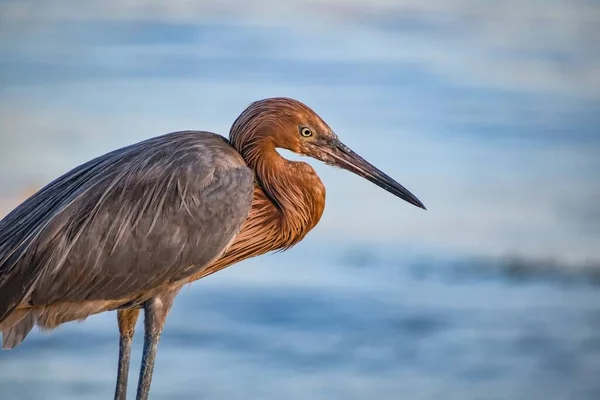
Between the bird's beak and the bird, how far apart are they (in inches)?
8.6

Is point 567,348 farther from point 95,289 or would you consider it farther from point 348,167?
point 95,289

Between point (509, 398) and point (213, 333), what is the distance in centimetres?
265

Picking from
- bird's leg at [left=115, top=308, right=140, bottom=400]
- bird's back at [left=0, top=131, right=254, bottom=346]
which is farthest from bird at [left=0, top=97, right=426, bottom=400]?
bird's leg at [left=115, top=308, right=140, bottom=400]

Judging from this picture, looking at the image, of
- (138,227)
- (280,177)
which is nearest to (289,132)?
(280,177)

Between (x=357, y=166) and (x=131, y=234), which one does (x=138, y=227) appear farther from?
(x=357, y=166)

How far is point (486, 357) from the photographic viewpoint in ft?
34.9

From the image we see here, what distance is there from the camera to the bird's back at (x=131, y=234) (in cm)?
631

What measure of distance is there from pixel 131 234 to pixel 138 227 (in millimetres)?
45

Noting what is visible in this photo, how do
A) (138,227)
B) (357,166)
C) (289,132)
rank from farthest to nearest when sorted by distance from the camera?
(357,166)
(289,132)
(138,227)

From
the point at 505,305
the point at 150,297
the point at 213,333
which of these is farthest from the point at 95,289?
the point at 505,305

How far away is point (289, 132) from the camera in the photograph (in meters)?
6.61

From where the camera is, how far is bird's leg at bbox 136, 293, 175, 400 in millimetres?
6414

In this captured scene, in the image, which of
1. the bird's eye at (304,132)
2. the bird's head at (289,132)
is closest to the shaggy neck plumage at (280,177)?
the bird's head at (289,132)

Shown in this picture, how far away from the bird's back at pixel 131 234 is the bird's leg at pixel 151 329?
0.36ft
